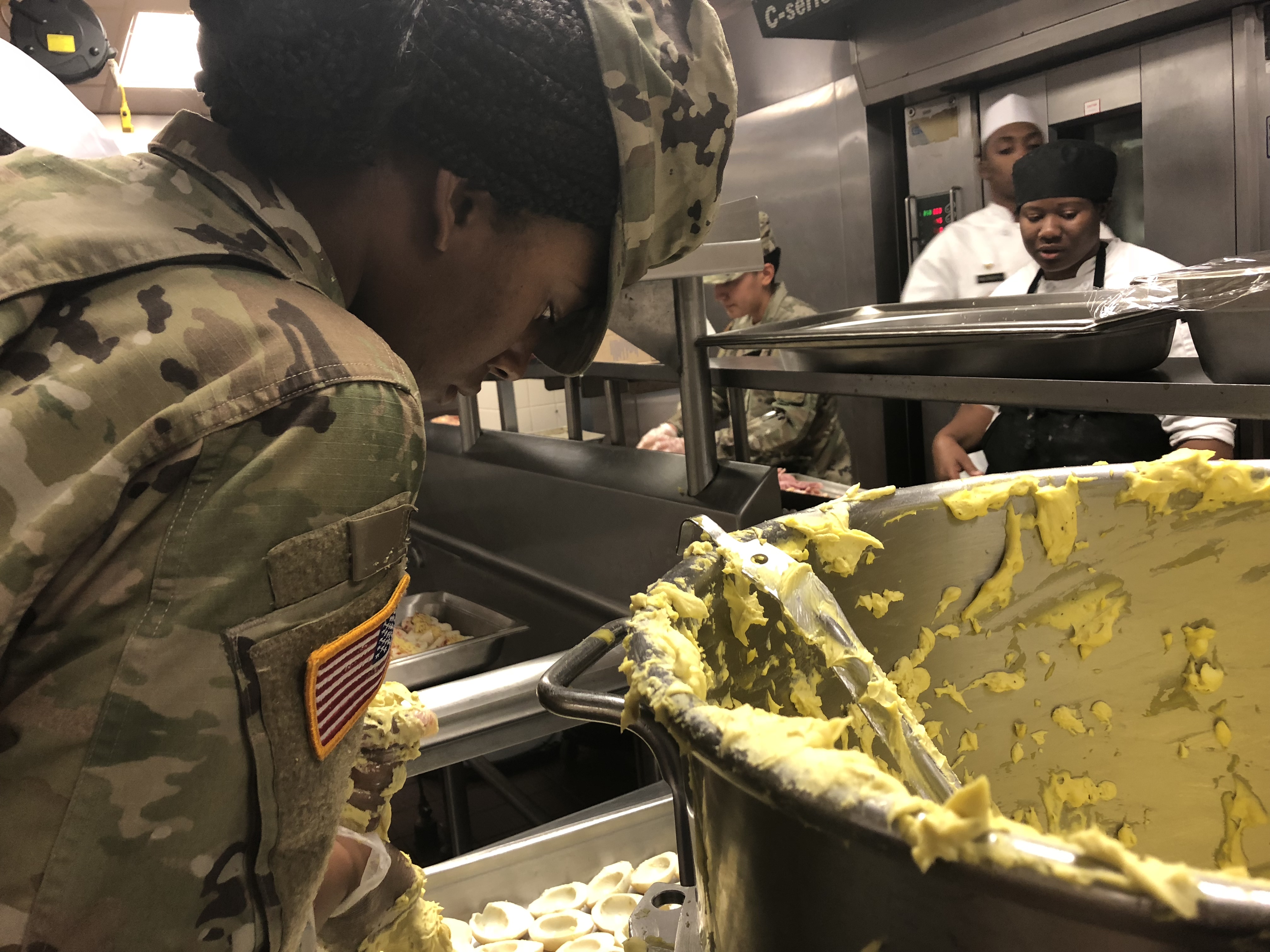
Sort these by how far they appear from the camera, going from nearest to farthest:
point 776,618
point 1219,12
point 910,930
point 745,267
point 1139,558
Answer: point 910,930 → point 776,618 → point 1139,558 → point 745,267 → point 1219,12

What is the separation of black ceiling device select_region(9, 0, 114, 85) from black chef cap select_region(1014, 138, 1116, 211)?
2794 mm

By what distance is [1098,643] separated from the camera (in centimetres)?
94

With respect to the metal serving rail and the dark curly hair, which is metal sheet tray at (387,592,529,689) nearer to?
the metal serving rail

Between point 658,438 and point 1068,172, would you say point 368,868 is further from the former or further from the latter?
point 1068,172

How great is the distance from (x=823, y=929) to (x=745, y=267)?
4.69 ft

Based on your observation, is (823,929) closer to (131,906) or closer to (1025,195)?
(131,906)

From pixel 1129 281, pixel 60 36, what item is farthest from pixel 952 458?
pixel 60 36

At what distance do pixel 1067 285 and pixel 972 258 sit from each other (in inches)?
25.1

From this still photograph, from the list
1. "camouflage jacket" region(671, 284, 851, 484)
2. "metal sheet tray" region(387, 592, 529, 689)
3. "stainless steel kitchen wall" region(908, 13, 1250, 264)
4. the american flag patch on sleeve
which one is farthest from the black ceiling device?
"stainless steel kitchen wall" region(908, 13, 1250, 264)

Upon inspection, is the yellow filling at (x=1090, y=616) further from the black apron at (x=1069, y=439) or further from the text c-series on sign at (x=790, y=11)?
the text c-series on sign at (x=790, y=11)

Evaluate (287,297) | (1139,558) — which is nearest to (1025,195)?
(1139,558)

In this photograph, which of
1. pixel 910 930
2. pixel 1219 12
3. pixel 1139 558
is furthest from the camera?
pixel 1219 12

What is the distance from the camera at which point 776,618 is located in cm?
79

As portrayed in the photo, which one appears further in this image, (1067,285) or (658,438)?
(1067,285)
